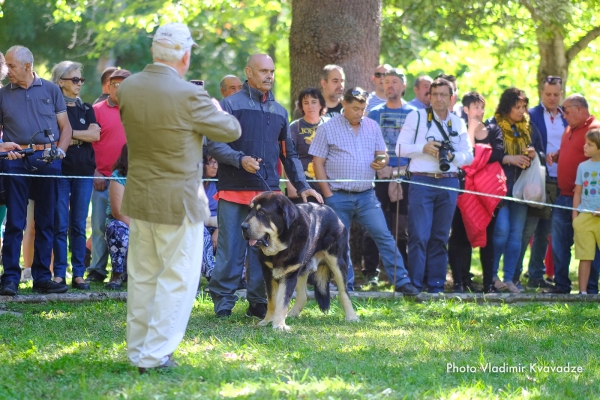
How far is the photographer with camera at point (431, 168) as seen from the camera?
10.1 m

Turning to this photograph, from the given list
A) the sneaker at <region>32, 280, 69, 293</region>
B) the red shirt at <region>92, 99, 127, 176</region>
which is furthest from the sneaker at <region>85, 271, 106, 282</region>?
the sneaker at <region>32, 280, 69, 293</region>

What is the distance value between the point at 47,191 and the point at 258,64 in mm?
2796

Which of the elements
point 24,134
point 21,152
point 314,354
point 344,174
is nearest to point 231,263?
point 314,354

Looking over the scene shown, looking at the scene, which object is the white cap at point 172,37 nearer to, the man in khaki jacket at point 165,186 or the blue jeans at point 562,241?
the man in khaki jacket at point 165,186

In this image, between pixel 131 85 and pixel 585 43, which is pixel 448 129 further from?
pixel 585 43

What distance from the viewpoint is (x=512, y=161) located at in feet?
36.0

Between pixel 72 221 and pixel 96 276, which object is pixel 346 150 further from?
pixel 96 276

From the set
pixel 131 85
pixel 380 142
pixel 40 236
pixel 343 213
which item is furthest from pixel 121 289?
pixel 131 85

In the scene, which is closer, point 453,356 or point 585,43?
point 453,356

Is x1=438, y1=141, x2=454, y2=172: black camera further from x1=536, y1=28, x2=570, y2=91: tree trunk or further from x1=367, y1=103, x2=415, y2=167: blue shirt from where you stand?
x1=536, y1=28, x2=570, y2=91: tree trunk

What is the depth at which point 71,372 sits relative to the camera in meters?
5.78

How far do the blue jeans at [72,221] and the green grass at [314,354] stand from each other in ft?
4.09

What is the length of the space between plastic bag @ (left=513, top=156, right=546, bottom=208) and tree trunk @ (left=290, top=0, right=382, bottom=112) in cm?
257

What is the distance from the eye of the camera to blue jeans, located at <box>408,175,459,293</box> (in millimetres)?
10227
